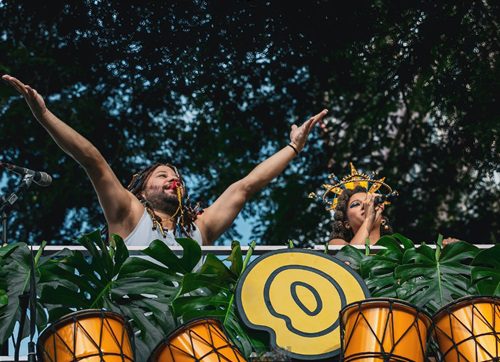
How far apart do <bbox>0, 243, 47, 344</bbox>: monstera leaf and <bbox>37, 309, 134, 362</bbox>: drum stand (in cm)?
39

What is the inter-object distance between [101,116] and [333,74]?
2.85 meters

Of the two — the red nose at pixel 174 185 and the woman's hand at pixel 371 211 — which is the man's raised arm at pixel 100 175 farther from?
the woman's hand at pixel 371 211

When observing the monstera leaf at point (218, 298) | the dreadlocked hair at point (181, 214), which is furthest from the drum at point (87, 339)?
the dreadlocked hair at point (181, 214)

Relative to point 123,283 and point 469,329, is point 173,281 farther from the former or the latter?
point 469,329

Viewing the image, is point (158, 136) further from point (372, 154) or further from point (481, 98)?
point (481, 98)

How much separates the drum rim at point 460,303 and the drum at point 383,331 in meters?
0.08

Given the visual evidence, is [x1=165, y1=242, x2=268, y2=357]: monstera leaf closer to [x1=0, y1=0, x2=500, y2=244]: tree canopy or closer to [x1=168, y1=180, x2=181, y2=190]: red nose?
[x1=168, y1=180, x2=181, y2=190]: red nose

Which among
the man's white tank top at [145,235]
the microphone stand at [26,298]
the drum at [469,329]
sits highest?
the man's white tank top at [145,235]

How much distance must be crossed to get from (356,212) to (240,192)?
2.74 feet

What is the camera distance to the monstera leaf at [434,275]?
7090mm

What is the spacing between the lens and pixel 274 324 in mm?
6859

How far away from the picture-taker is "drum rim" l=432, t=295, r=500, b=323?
662cm

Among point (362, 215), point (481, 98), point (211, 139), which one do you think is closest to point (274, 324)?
point (362, 215)

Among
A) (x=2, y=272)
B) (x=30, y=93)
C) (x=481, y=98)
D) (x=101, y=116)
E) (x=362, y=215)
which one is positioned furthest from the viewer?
(x=101, y=116)
